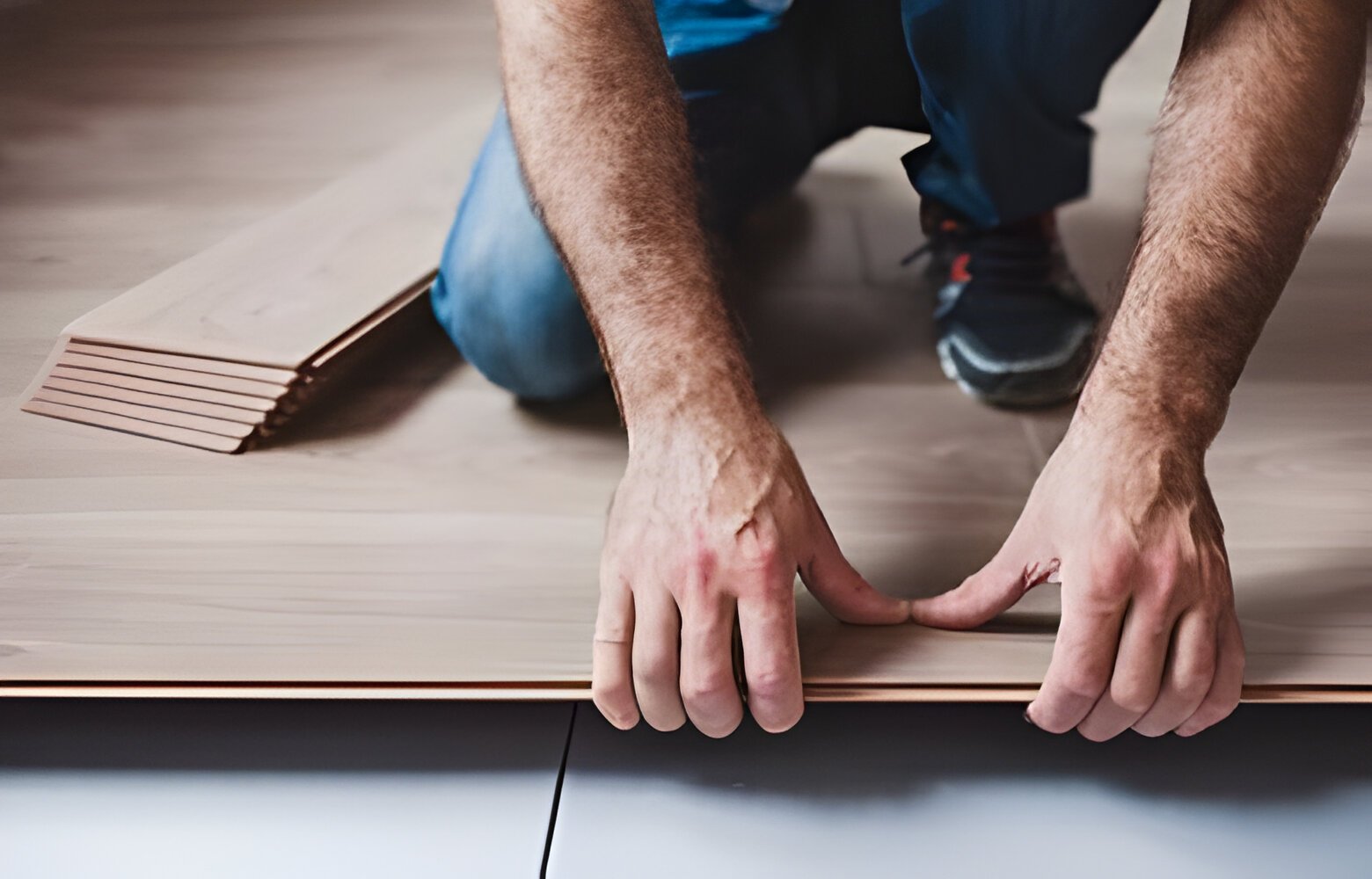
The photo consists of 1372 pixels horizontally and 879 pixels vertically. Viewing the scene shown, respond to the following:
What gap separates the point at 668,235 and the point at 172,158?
3.52 feet

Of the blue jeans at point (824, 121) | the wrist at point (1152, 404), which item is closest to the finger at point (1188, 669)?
the wrist at point (1152, 404)

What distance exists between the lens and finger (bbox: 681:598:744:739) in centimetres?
68

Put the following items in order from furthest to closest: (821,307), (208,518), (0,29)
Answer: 1. (0,29)
2. (821,307)
3. (208,518)

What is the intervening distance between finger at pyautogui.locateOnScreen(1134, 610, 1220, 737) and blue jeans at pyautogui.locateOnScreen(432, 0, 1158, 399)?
1.91 feet

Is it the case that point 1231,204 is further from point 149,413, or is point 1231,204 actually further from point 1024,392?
point 149,413

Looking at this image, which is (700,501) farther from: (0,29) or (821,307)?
(0,29)

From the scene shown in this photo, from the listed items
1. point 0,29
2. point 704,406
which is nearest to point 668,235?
point 704,406

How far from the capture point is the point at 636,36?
84 centimetres

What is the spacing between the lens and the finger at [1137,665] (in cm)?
67

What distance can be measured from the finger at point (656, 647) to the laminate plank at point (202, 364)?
1.66 ft

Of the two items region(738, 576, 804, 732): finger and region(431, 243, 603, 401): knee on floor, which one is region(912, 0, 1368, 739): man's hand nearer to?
region(738, 576, 804, 732): finger

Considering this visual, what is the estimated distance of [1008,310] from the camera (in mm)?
1151

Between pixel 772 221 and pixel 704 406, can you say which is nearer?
pixel 704 406

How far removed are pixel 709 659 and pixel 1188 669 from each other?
0.30m
